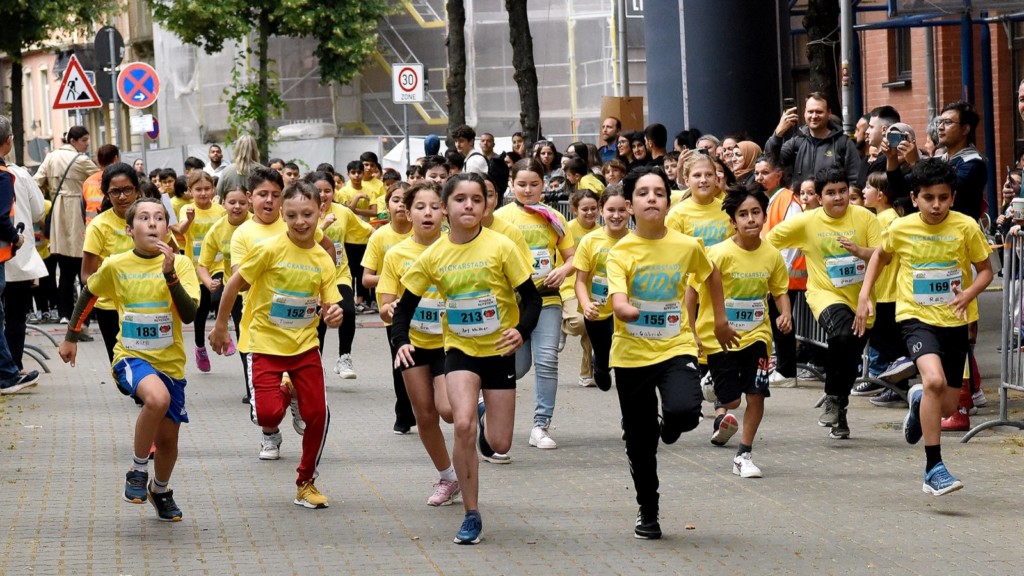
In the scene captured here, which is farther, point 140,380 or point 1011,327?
point 1011,327

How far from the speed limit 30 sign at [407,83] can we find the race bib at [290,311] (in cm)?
1582

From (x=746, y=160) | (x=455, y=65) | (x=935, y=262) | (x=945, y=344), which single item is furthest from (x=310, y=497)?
(x=455, y=65)

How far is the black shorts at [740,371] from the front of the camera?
9.74m

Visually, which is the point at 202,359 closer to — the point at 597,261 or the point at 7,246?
the point at 7,246

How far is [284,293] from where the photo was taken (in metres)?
8.78

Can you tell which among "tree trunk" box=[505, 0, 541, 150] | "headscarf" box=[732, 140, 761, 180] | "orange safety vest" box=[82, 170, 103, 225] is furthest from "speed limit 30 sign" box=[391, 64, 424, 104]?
"headscarf" box=[732, 140, 761, 180]

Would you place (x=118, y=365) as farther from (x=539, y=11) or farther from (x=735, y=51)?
(x=539, y=11)

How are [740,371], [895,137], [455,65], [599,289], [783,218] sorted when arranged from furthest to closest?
[455,65] → [783,218] → [895,137] → [599,289] → [740,371]

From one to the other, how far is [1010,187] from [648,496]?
506cm

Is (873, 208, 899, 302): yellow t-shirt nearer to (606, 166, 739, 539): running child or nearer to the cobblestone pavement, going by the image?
the cobblestone pavement

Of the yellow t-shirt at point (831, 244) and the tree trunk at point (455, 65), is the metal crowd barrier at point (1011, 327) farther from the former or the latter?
the tree trunk at point (455, 65)

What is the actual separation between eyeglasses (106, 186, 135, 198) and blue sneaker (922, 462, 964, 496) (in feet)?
19.1

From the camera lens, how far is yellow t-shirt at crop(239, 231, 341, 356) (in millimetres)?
8680

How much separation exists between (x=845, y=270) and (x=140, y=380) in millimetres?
4477
